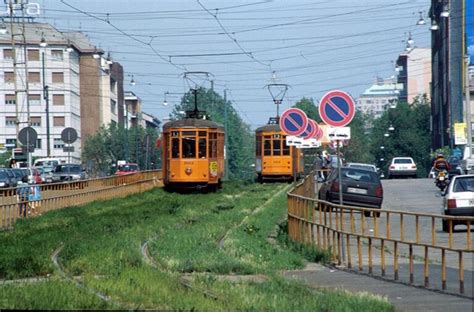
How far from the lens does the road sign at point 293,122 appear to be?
32062mm

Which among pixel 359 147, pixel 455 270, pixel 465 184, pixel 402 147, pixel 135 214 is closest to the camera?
pixel 455 270

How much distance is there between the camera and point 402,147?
141625mm

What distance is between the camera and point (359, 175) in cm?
3841

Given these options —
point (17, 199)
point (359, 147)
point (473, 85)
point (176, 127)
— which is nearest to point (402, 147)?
point (359, 147)

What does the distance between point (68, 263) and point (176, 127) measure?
30.2 metres

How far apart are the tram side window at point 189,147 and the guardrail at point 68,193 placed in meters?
3.78

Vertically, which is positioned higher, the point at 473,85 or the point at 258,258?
the point at 473,85

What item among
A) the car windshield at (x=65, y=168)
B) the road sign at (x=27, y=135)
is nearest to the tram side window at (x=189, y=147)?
the road sign at (x=27, y=135)

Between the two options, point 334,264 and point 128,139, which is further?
point 128,139

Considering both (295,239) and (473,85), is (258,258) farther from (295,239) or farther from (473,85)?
(473,85)

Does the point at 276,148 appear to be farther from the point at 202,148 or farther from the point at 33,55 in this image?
the point at 33,55

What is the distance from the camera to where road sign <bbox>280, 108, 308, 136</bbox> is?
32.1 m

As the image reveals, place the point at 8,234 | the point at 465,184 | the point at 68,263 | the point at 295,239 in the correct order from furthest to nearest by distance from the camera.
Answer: the point at 465,184 → the point at 8,234 → the point at 295,239 → the point at 68,263

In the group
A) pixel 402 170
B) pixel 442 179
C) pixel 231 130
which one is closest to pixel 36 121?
pixel 231 130
